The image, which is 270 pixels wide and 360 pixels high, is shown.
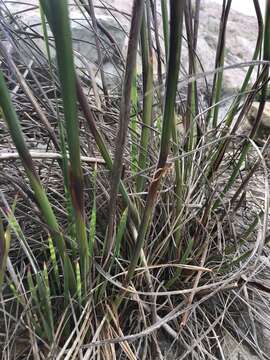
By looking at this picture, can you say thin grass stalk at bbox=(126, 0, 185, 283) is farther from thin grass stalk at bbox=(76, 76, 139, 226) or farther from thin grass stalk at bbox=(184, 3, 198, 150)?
thin grass stalk at bbox=(184, 3, 198, 150)

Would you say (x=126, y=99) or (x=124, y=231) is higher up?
(x=126, y=99)

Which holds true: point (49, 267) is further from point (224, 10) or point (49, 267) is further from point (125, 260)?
point (224, 10)

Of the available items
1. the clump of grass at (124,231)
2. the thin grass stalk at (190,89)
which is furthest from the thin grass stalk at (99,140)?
the thin grass stalk at (190,89)

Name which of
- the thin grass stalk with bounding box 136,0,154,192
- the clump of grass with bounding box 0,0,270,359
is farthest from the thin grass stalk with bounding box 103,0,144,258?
the thin grass stalk with bounding box 136,0,154,192

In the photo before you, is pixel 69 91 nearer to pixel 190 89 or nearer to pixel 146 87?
pixel 146 87

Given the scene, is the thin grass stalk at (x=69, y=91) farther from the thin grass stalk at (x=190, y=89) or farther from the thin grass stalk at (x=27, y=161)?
the thin grass stalk at (x=190, y=89)

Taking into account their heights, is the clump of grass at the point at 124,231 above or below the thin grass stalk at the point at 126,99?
below

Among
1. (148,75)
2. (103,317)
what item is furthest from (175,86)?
(103,317)

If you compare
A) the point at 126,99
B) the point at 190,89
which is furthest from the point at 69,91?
the point at 190,89
